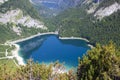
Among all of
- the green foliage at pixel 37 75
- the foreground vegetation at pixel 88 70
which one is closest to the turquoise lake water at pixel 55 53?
the foreground vegetation at pixel 88 70

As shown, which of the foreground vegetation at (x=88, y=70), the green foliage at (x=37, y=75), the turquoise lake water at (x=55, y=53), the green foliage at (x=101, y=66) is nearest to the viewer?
the green foliage at (x=37, y=75)

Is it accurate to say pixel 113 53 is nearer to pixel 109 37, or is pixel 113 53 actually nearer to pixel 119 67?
pixel 119 67

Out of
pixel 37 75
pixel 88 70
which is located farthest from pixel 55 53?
pixel 37 75

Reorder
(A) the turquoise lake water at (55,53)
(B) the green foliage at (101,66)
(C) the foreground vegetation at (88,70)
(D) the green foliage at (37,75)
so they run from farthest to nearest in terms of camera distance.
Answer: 1. (A) the turquoise lake water at (55,53)
2. (B) the green foliage at (101,66)
3. (C) the foreground vegetation at (88,70)
4. (D) the green foliage at (37,75)

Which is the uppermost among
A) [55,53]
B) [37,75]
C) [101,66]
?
[55,53]

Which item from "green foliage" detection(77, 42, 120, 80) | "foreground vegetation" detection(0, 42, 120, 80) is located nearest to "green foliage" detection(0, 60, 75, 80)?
"foreground vegetation" detection(0, 42, 120, 80)

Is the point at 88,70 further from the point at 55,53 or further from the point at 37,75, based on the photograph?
the point at 55,53

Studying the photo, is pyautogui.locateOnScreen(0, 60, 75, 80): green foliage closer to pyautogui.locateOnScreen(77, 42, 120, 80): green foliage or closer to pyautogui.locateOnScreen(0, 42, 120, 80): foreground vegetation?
pyautogui.locateOnScreen(0, 42, 120, 80): foreground vegetation

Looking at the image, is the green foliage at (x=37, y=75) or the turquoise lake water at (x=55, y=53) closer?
the green foliage at (x=37, y=75)

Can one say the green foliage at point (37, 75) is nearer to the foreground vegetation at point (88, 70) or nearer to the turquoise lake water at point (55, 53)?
the foreground vegetation at point (88, 70)
